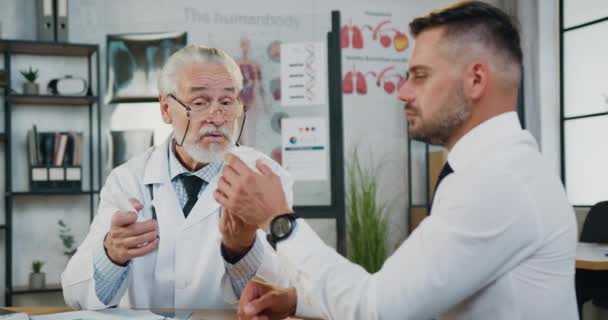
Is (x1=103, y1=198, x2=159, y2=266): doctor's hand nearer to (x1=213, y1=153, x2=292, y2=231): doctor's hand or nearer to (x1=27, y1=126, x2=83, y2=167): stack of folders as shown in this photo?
(x1=213, y1=153, x2=292, y2=231): doctor's hand

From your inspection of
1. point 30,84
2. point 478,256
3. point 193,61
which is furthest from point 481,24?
point 30,84

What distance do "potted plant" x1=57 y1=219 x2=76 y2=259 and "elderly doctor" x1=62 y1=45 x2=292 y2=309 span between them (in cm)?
283

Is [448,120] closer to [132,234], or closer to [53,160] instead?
[132,234]

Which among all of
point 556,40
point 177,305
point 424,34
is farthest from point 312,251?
point 556,40

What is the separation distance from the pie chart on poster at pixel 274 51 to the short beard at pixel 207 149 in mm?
2342

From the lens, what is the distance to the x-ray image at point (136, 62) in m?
4.79

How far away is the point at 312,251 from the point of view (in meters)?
1.18

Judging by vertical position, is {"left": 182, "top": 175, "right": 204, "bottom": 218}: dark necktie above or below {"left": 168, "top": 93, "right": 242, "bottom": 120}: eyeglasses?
below

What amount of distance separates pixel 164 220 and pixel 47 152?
2915 mm

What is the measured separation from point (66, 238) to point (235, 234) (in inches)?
132

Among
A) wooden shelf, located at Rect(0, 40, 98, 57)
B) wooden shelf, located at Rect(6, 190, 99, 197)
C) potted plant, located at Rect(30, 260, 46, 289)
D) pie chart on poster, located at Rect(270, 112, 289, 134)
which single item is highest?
wooden shelf, located at Rect(0, 40, 98, 57)

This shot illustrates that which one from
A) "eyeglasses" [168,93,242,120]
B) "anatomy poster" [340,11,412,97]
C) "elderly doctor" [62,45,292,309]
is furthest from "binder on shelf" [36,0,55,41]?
"eyeglasses" [168,93,242,120]

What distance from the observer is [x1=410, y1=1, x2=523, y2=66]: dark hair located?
50.2 inches

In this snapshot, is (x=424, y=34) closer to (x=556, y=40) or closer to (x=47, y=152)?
(x=47, y=152)
